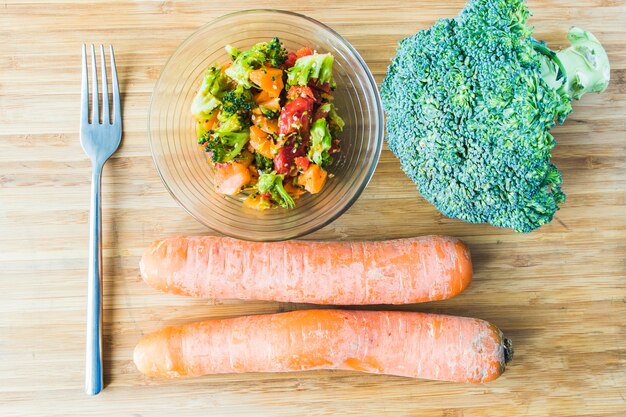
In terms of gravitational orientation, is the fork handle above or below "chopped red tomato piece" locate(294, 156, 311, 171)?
below

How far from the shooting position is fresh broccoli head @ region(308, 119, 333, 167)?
4.34ft

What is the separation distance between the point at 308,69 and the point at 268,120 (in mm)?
160

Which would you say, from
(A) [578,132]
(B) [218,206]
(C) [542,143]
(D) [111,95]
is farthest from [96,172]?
(A) [578,132]

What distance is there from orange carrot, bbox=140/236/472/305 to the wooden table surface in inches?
2.8

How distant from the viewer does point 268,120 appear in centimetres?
132

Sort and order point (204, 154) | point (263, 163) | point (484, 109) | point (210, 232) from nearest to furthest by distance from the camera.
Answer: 1. point (484, 109)
2. point (263, 163)
3. point (204, 154)
4. point (210, 232)

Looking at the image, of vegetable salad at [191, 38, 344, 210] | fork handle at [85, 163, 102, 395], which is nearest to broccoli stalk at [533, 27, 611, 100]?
vegetable salad at [191, 38, 344, 210]

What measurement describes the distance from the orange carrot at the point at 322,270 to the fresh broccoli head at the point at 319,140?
1.12 ft

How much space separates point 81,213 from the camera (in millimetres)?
1569

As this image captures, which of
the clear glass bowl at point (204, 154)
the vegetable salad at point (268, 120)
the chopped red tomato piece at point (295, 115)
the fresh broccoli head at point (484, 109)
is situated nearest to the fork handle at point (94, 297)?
the clear glass bowl at point (204, 154)

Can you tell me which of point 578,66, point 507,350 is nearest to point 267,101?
point 578,66

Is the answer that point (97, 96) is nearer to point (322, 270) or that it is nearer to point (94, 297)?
point (94, 297)

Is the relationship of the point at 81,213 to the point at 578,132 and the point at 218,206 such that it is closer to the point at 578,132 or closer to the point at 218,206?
the point at 218,206

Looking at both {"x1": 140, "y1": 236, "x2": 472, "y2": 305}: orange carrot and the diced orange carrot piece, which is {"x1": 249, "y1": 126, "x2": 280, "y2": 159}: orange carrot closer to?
the diced orange carrot piece
